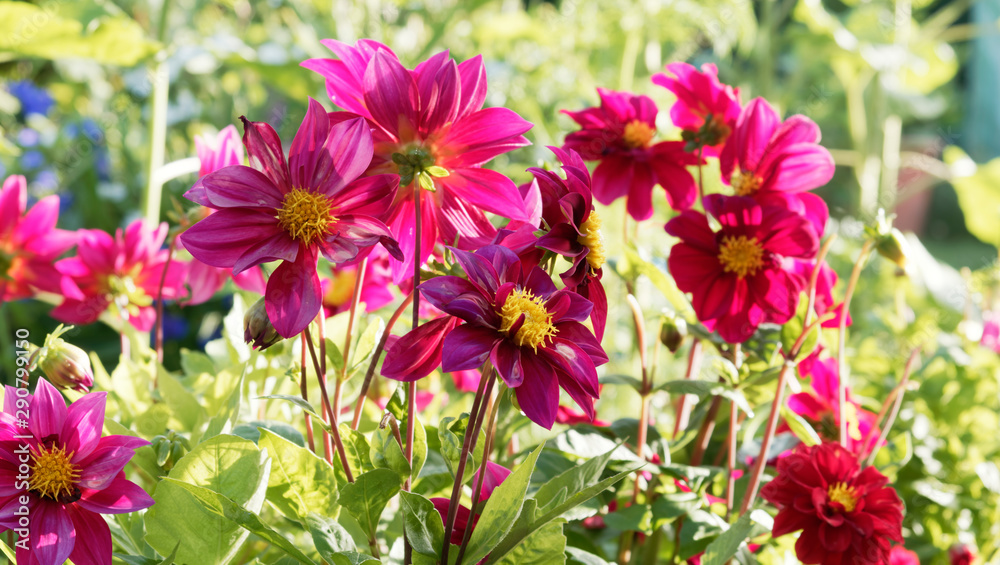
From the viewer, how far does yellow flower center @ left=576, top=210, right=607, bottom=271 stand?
0.29 m

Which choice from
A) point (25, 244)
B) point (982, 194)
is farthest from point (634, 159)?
point (982, 194)

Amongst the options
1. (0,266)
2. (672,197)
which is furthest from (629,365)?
(0,266)

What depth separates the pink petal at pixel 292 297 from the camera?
27 centimetres

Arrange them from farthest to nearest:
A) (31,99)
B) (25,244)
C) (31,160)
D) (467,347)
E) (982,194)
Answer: (31,99) → (31,160) → (982,194) → (25,244) → (467,347)

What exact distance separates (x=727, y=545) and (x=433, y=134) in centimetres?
22

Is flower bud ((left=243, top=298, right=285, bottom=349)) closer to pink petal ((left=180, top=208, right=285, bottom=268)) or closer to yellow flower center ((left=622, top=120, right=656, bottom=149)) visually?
pink petal ((left=180, top=208, right=285, bottom=268))

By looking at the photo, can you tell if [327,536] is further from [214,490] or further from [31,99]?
[31,99]

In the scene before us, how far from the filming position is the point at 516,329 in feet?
0.91

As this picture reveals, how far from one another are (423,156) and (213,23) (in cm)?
216

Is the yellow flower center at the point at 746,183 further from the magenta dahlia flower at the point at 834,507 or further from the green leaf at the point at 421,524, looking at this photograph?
the green leaf at the point at 421,524

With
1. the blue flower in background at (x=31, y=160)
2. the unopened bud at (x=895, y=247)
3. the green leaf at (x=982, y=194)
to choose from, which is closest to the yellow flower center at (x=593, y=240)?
the unopened bud at (x=895, y=247)

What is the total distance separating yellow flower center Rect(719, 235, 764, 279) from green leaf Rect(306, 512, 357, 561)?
0.81 feet

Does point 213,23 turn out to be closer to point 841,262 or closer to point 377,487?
point 841,262

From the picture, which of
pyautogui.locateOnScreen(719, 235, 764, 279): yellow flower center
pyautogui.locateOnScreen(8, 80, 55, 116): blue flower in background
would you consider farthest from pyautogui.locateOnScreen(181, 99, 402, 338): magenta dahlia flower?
pyautogui.locateOnScreen(8, 80, 55, 116): blue flower in background
